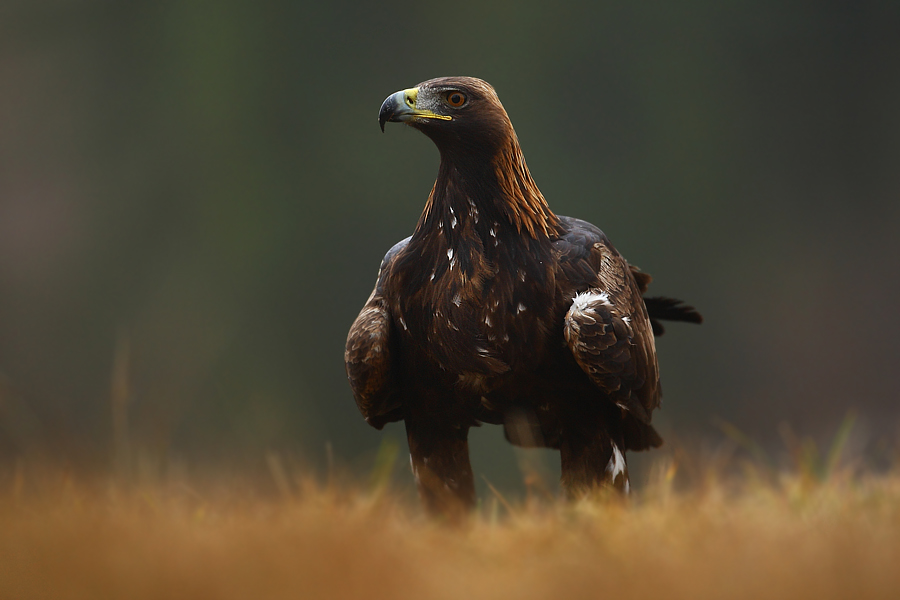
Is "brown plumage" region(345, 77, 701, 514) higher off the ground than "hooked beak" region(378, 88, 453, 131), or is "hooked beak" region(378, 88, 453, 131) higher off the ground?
"hooked beak" region(378, 88, 453, 131)

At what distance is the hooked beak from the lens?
362cm

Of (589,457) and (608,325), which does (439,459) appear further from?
(608,325)

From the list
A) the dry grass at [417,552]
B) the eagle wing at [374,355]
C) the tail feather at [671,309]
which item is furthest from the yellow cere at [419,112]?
the dry grass at [417,552]

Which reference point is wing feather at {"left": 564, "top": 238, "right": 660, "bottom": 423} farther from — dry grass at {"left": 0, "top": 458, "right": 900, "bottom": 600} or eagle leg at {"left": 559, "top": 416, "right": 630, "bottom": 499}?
dry grass at {"left": 0, "top": 458, "right": 900, "bottom": 600}

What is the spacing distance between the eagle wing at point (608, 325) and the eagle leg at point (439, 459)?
2.42ft

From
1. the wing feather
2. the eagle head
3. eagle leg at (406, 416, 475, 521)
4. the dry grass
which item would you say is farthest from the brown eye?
the dry grass

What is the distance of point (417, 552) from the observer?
6.20ft

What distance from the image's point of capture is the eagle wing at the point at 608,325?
135 inches

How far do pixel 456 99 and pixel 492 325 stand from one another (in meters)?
0.97

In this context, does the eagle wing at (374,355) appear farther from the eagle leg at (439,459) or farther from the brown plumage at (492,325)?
the eagle leg at (439,459)

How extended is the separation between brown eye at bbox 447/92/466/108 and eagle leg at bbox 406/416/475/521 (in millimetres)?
1376

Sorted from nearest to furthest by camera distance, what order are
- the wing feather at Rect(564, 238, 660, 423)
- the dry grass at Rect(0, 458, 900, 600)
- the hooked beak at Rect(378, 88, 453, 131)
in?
the dry grass at Rect(0, 458, 900, 600) → the wing feather at Rect(564, 238, 660, 423) → the hooked beak at Rect(378, 88, 453, 131)

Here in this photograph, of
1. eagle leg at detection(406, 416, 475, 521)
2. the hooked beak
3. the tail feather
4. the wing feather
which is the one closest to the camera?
the wing feather

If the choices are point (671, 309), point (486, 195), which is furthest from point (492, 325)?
point (671, 309)
